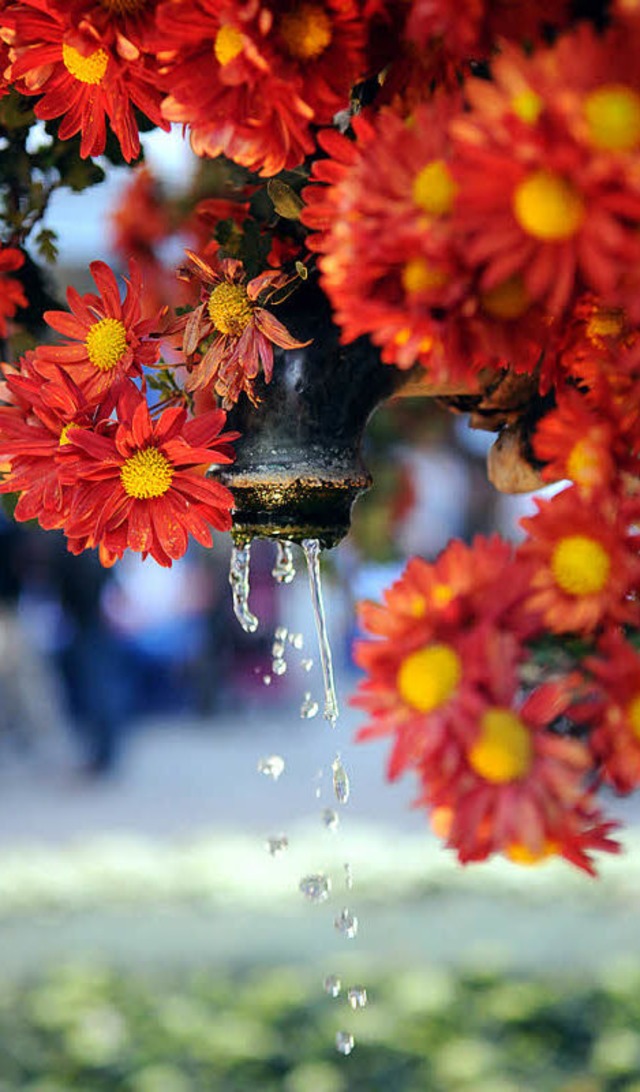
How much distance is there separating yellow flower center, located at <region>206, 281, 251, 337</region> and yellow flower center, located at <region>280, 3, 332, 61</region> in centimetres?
18

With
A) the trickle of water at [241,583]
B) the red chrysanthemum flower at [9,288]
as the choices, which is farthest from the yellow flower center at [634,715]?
the red chrysanthemum flower at [9,288]

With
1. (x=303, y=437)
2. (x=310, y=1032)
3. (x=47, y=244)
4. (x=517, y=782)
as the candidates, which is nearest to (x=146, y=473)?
(x=303, y=437)

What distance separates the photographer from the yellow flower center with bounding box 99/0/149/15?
0.69 metres

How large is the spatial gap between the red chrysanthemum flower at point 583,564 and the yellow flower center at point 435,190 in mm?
158

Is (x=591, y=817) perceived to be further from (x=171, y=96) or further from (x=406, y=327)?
(x=171, y=96)

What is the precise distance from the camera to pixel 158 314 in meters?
0.82

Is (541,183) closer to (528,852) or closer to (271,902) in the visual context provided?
(528,852)

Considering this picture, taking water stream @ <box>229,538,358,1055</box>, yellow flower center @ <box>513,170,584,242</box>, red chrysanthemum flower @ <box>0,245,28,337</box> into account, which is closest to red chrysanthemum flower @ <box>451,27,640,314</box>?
yellow flower center @ <box>513,170,584,242</box>

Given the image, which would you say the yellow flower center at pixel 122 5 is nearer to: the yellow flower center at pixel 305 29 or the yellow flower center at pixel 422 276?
the yellow flower center at pixel 305 29

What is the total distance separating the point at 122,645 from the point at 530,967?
3.97 m

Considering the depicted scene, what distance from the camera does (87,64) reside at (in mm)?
731

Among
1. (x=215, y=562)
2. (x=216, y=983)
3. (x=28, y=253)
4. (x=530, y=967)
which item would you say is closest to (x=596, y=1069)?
(x=530, y=967)

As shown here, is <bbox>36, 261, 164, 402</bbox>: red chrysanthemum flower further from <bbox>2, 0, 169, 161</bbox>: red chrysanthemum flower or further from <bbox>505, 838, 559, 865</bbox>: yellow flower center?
<bbox>505, 838, 559, 865</bbox>: yellow flower center

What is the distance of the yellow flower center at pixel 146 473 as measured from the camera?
753mm
